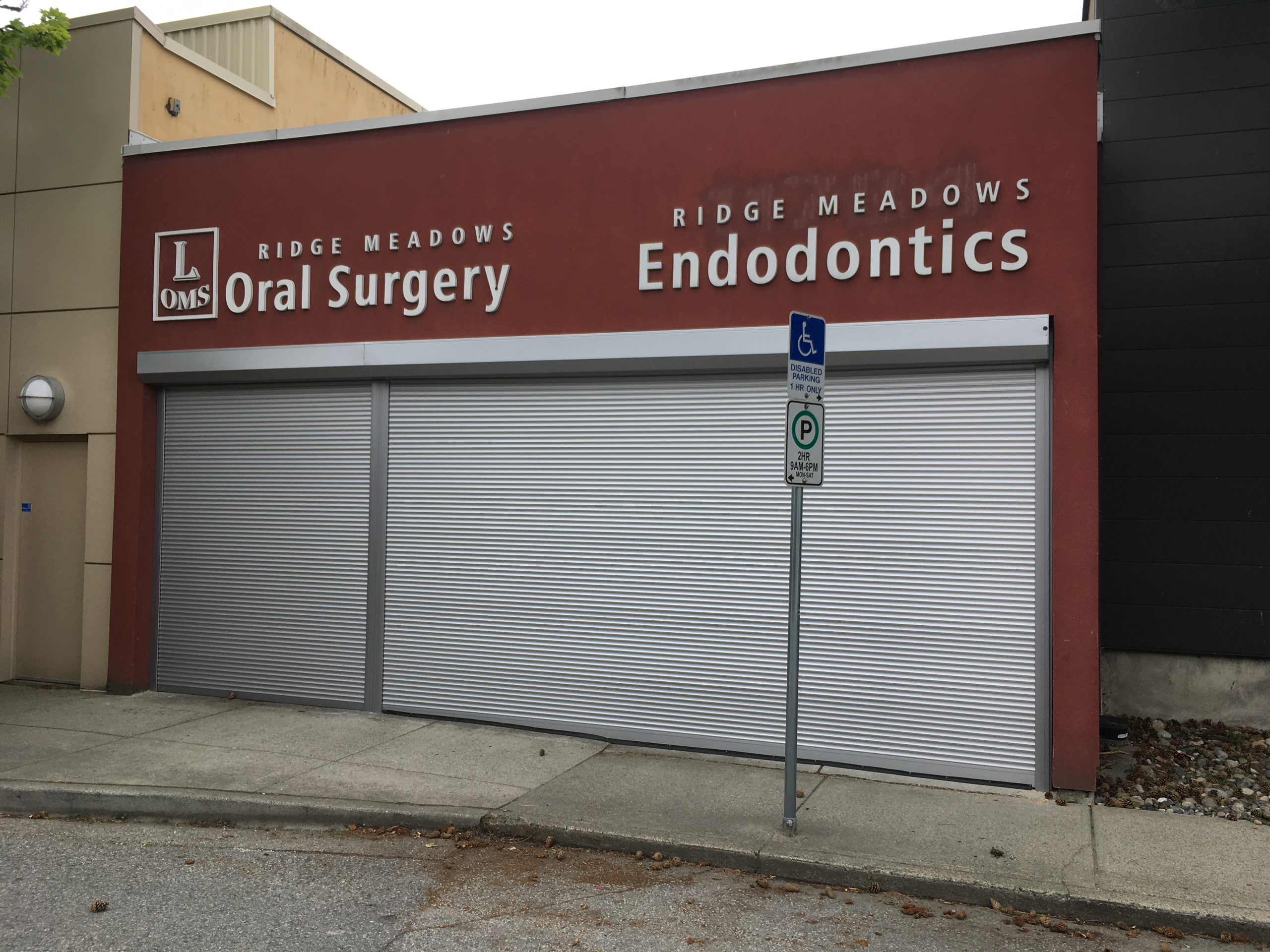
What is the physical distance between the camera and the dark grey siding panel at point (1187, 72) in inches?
379

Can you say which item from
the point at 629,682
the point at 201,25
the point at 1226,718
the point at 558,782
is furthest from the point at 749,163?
the point at 201,25

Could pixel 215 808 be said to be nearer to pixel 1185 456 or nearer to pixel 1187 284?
pixel 1185 456

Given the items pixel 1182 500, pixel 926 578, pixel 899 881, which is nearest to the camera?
pixel 899 881

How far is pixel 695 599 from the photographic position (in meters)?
8.61

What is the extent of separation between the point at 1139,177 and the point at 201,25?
12000 mm

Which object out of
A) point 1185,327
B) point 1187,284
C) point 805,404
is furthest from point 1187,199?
point 805,404

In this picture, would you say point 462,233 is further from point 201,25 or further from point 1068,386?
point 201,25

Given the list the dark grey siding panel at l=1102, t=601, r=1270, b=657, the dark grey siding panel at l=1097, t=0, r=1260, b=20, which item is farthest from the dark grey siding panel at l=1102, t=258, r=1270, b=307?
the dark grey siding panel at l=1102, t=601, r=1270, b=657

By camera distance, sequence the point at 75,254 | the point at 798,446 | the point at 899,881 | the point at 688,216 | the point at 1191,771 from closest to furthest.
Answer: the point at 899,881 < the point at 798,446 < the point at 1191,771 < the point at 688,216 < the point at 75,254

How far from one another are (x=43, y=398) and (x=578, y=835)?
7465 mm

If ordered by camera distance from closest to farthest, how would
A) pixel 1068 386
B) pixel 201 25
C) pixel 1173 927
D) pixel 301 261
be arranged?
pixel 1173 927, pixel 1068 386, pixel 301 261, pixel 201 25

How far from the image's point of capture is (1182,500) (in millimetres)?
9602

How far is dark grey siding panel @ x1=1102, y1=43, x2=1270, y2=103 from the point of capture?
9633mm

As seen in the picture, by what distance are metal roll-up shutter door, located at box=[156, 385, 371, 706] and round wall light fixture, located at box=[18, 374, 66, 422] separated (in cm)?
110
